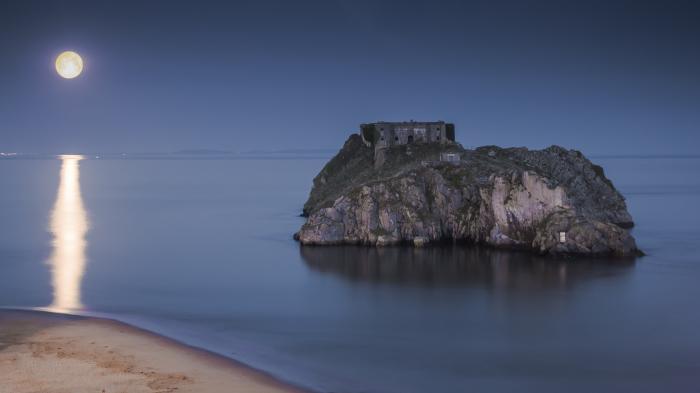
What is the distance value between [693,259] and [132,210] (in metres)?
70.7

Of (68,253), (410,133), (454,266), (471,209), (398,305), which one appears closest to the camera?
(398,305)

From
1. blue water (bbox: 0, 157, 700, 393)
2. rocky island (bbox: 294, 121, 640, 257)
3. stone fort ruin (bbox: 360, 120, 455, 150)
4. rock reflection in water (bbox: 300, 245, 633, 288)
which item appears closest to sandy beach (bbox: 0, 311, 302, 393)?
blue water (bbox: 0, 157, 700, 393)

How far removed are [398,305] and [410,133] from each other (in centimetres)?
4067

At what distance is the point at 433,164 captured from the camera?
71.4m

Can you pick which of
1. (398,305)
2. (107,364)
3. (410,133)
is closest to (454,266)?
(398,305)

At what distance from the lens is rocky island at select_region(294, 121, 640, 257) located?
60406mm

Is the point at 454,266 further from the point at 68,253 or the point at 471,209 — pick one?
the point at 68,253

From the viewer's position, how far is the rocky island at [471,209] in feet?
198

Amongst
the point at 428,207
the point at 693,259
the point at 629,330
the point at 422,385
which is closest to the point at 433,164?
the point at 428,207

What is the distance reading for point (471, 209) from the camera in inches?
2645

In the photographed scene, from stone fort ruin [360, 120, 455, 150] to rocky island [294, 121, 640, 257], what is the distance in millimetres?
6476

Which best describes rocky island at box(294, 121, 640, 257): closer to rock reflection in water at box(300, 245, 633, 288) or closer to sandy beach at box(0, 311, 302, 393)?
rock reflection in water at box(300, 245, 633, 288)

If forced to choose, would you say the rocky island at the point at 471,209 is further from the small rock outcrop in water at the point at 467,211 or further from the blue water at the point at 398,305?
the blue water at the point at 398,305

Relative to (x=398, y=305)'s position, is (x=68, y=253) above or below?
above
